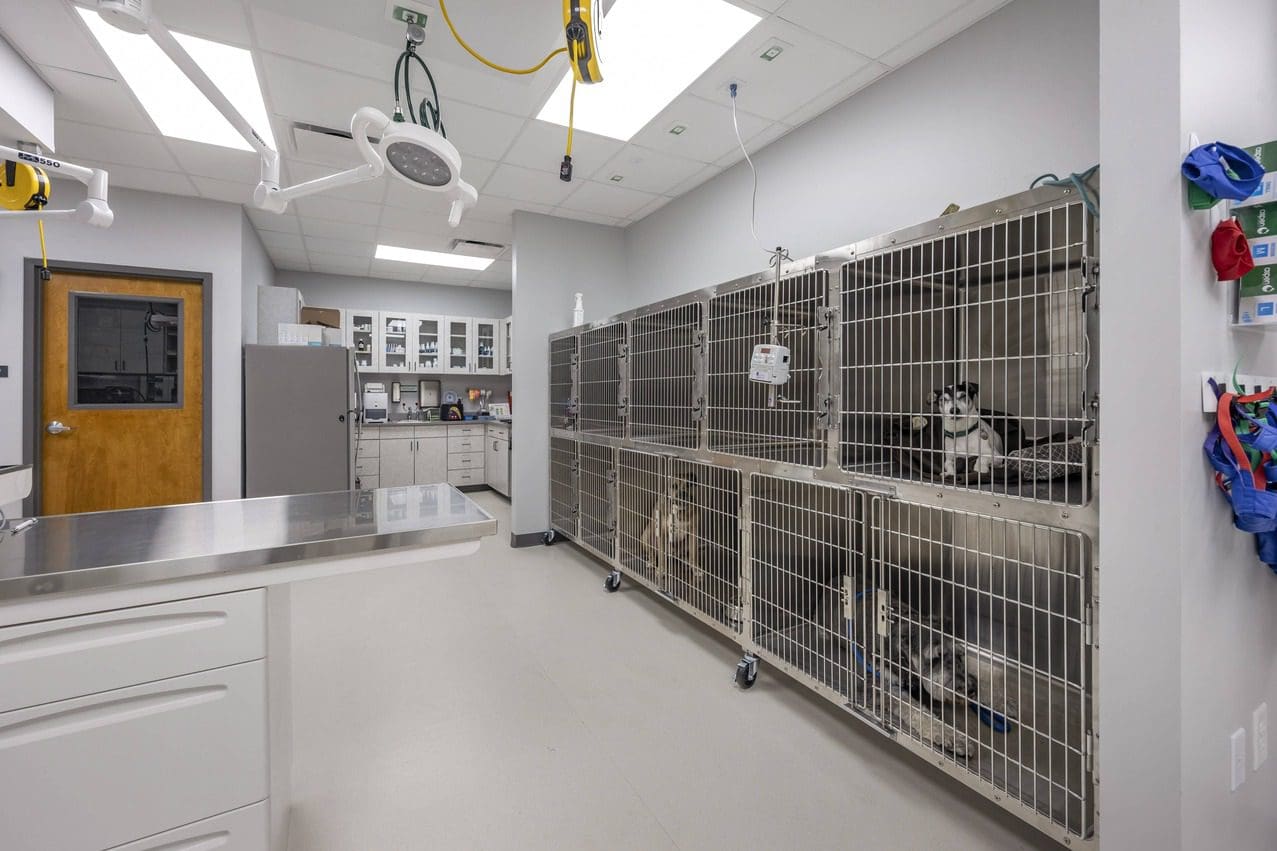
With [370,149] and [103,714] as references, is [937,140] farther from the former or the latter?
[103,714]

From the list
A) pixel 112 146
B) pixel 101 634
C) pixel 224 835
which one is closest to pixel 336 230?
pixel 112 146

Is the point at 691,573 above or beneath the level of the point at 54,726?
beneath

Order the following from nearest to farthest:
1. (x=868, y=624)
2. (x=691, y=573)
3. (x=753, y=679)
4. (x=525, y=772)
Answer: (x=525, y=772), (x=868, y=624), (x=753, y=679), (x=691, y=573)

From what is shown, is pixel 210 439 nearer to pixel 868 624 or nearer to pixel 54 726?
pixel 54 726

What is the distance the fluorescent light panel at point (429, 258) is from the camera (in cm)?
550

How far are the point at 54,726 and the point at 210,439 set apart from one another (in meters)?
3.70

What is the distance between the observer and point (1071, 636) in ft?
5.94

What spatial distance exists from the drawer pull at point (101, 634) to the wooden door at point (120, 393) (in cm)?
367

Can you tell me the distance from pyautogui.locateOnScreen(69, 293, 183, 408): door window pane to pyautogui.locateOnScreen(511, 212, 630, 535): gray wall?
97.4 inches

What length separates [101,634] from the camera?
1081mm

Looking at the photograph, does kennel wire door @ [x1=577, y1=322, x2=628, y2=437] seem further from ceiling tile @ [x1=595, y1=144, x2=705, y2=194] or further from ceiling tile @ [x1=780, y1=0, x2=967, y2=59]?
ceiling tile @ [x1=780, y1=0, x2=967, y2=59]

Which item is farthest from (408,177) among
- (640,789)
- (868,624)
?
(868,624)

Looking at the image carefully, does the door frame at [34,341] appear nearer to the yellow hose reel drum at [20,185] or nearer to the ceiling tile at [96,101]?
the ceiling tile at [96,101]

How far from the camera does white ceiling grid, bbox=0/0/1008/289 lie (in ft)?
6.89
